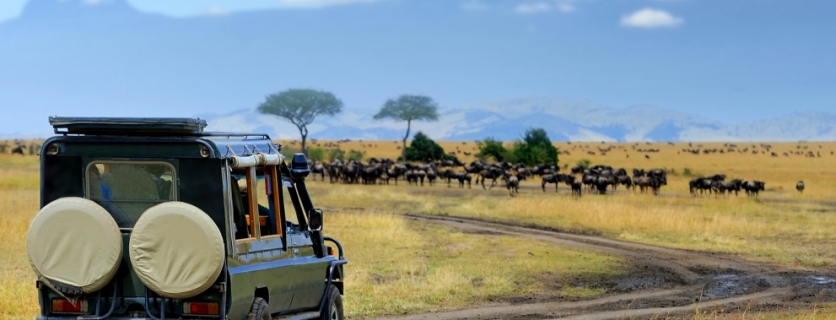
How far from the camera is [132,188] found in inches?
330

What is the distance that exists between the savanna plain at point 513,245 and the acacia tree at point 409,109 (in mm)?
63892

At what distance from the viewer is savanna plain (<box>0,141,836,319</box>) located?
1554cm

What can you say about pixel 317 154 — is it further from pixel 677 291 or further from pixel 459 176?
pixel 677 291

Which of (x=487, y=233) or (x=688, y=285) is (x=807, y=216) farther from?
(x=688, y=285)

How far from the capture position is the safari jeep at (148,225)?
7824 mm

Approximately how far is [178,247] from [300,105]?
330 feet

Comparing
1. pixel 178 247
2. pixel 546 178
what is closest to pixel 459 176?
pixel 546 178

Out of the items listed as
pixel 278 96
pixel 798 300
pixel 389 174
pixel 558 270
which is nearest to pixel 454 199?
pixel 389 174

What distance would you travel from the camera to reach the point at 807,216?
116ft

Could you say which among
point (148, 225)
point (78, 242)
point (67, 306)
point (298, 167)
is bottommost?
point (67, 306)

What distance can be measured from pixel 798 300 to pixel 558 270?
4.88 metres

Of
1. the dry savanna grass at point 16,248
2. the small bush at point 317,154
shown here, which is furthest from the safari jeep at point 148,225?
the small bush at point 317,154

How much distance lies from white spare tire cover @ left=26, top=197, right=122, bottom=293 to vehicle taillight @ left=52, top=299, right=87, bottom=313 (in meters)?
0.25

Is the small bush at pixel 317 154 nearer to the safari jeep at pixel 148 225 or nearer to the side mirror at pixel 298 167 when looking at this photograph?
the side mirror at pixel 298 167
